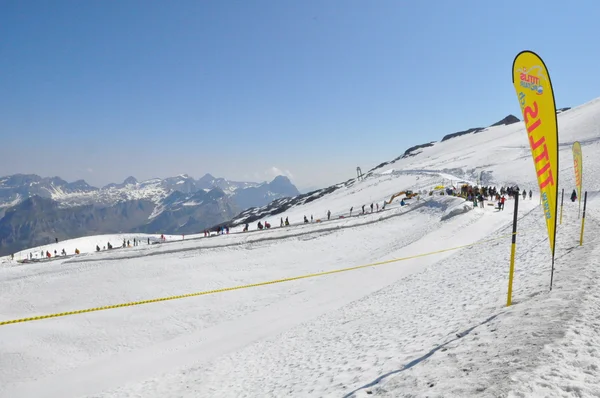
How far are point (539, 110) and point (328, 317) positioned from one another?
395 inches

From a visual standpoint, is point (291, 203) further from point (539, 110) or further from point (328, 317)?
point (539, 110)

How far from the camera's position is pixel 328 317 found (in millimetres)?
13062

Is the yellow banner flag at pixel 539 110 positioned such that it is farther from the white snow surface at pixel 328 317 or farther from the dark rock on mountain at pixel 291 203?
the dark rock on mountain at pixel 291 203

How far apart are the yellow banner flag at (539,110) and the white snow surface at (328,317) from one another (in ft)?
8.98

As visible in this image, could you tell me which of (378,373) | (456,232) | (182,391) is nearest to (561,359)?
(378,373)

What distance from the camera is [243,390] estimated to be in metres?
8.12

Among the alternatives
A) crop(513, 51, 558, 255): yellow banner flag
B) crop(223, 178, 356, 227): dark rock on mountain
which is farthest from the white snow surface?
crop(223, 178, 356, 227): dark rock on mountain

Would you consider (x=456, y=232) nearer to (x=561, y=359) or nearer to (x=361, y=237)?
(x=361, y=237)

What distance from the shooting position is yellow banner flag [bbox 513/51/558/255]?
617 centimetres

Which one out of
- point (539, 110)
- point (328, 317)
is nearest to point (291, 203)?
point (328, 317)

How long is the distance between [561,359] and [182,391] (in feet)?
30.0

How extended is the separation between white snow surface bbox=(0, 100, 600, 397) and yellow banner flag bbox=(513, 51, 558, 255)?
2.74m

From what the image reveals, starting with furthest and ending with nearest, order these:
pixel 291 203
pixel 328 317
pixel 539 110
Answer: pixel 291 203
pixel 328 317
pixel 539 110

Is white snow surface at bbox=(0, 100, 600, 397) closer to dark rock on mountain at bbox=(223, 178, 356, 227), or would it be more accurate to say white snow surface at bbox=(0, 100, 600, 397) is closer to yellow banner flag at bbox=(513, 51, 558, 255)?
yellow banner flag at bbox=(513, 51, 558, 255)
